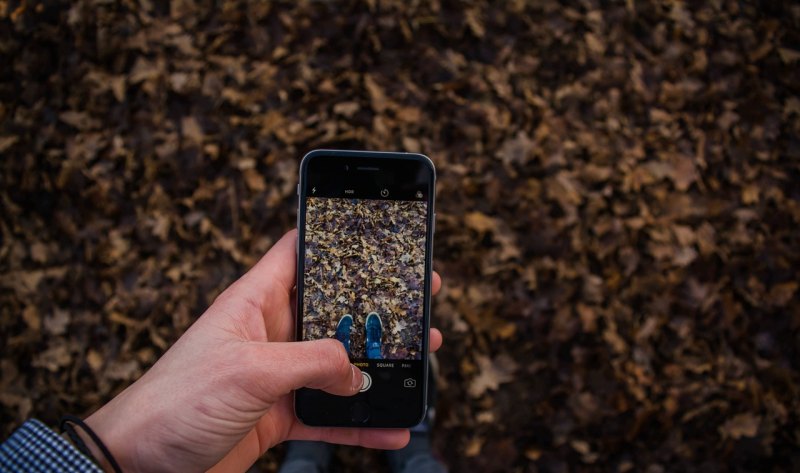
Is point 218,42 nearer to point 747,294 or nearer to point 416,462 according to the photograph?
point 416,462

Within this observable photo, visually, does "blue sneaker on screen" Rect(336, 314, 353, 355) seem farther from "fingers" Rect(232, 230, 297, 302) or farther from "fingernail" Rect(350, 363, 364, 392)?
"fingers" Rect(232, 230, 297, 302)

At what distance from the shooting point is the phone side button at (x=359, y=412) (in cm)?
159

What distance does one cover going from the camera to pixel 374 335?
1607 millimetres

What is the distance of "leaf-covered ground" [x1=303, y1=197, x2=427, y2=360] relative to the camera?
5.26 ft

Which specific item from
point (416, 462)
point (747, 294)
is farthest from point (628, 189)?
point (416, 462)

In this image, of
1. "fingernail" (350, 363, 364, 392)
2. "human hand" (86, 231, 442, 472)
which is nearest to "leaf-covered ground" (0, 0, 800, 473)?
"fingernail" (350, 363, 364, 392)

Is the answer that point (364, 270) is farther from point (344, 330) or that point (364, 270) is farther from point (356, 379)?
point (356, 379)

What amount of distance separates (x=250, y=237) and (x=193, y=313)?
42 centimetres

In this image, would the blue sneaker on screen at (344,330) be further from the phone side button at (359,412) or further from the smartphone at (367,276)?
the phone side button at (359,412)

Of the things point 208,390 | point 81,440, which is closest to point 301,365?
point 208,390

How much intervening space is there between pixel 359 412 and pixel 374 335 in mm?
244

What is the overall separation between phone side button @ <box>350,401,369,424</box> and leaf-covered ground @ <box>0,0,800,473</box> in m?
0.76

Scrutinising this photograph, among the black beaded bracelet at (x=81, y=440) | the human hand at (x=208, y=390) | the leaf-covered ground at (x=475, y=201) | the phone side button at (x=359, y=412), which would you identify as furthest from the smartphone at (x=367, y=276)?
the leaf-covered ground at (x=475, y=201)

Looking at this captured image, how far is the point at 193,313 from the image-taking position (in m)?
2.25
